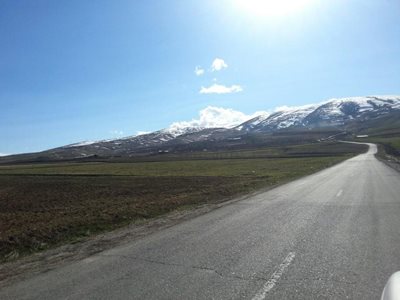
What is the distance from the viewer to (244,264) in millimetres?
8359

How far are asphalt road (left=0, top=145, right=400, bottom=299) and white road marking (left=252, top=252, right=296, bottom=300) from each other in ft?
0.05

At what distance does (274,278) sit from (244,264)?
3.57ft

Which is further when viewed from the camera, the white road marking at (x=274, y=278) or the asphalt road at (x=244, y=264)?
the asphalt road at (x=244, y=264)

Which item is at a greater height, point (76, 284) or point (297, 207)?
point (76, 284)

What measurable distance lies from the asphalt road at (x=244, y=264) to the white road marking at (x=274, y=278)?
0.05ft

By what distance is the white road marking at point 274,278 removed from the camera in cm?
648

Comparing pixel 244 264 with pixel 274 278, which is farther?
pixel 244 264

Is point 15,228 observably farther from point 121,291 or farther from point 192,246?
point 121,291

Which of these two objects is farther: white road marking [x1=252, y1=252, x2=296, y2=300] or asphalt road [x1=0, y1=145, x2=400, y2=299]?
asphalt road [x1=0, y1=145, x2=400, y2=299]

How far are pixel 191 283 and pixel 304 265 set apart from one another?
2.47m

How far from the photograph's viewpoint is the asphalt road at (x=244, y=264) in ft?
22.2

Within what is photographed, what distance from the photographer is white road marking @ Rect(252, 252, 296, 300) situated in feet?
21.3

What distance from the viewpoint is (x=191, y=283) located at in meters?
7.21

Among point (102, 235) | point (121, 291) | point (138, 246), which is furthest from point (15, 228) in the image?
point (121, 291)
